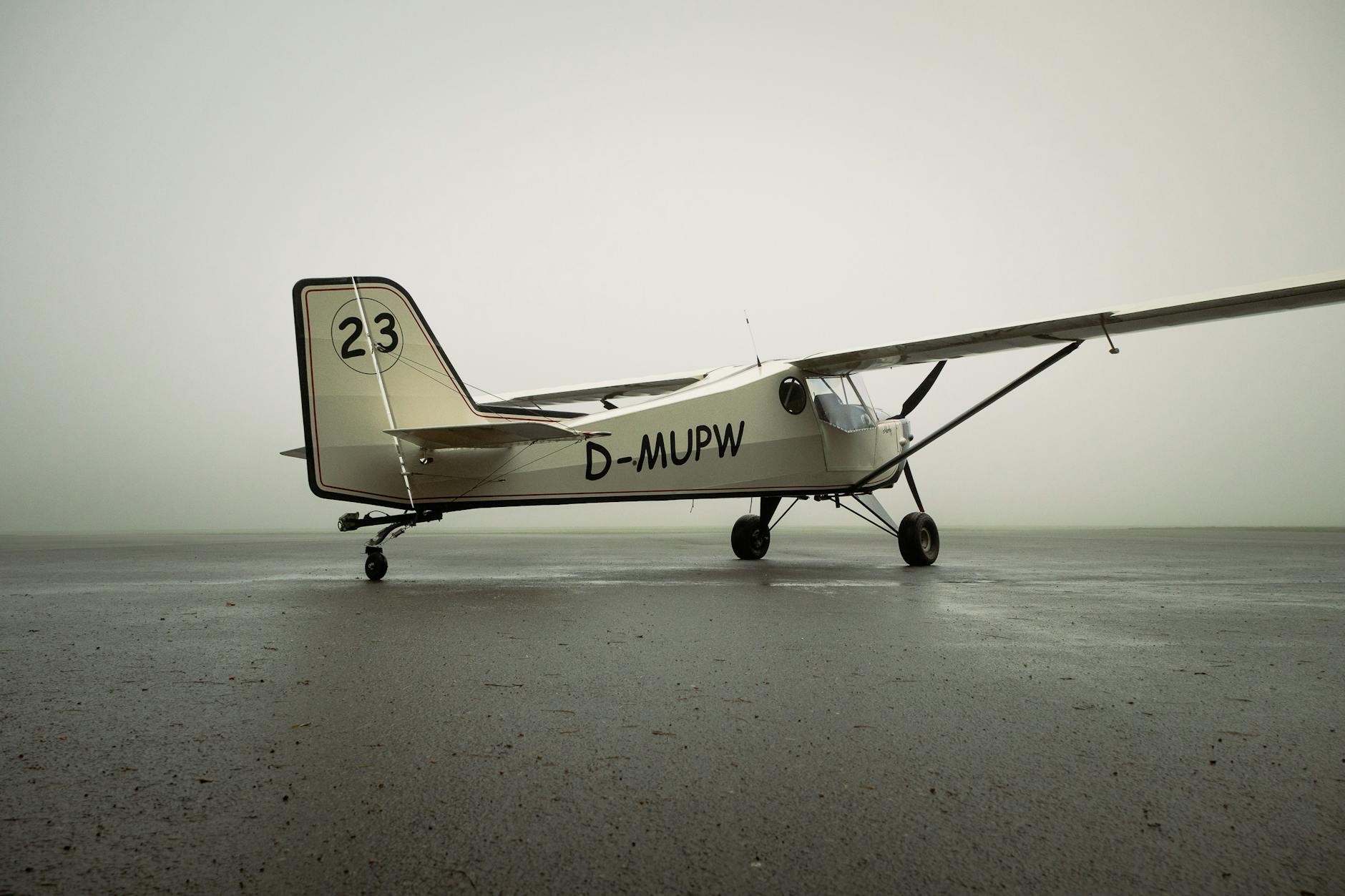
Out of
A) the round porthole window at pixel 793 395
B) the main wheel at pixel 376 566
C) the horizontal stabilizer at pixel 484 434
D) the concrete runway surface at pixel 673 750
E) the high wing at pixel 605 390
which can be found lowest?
the concrete runway surface at pixel 673 750

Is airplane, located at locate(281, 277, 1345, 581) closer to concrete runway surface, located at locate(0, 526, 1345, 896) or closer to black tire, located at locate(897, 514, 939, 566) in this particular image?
black tire, located at locate(897, 514, 939, 566)

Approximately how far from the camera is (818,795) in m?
2.41

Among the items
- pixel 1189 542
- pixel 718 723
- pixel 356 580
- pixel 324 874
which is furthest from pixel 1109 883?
pixel 1189 542

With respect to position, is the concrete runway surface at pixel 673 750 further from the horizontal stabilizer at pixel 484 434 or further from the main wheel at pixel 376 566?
the main wheel at pixel 376 566

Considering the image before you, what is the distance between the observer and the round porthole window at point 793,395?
11.3m

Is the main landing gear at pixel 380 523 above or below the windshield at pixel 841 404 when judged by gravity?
below

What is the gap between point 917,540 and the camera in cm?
1120

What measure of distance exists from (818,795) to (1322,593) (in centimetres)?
834

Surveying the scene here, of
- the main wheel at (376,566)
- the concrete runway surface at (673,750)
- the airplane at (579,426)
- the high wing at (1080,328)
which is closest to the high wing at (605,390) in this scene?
the airplane at (579,426)

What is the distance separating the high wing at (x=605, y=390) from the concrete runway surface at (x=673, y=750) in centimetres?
746

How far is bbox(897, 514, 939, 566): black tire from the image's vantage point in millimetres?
11227

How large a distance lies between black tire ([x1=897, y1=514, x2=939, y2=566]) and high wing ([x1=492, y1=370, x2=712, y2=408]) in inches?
167

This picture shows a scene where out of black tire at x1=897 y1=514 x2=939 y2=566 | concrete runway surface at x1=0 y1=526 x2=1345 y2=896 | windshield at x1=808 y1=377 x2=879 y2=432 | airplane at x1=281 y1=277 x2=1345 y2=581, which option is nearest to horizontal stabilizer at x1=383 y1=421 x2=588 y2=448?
airplane at x1=281 y1=277 x2=1345 y2=581

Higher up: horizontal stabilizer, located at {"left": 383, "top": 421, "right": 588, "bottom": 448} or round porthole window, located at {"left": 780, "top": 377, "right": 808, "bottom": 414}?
round porthole window, located at {"left": 780, "top": 377, "right": 808, "bottom": 414}
